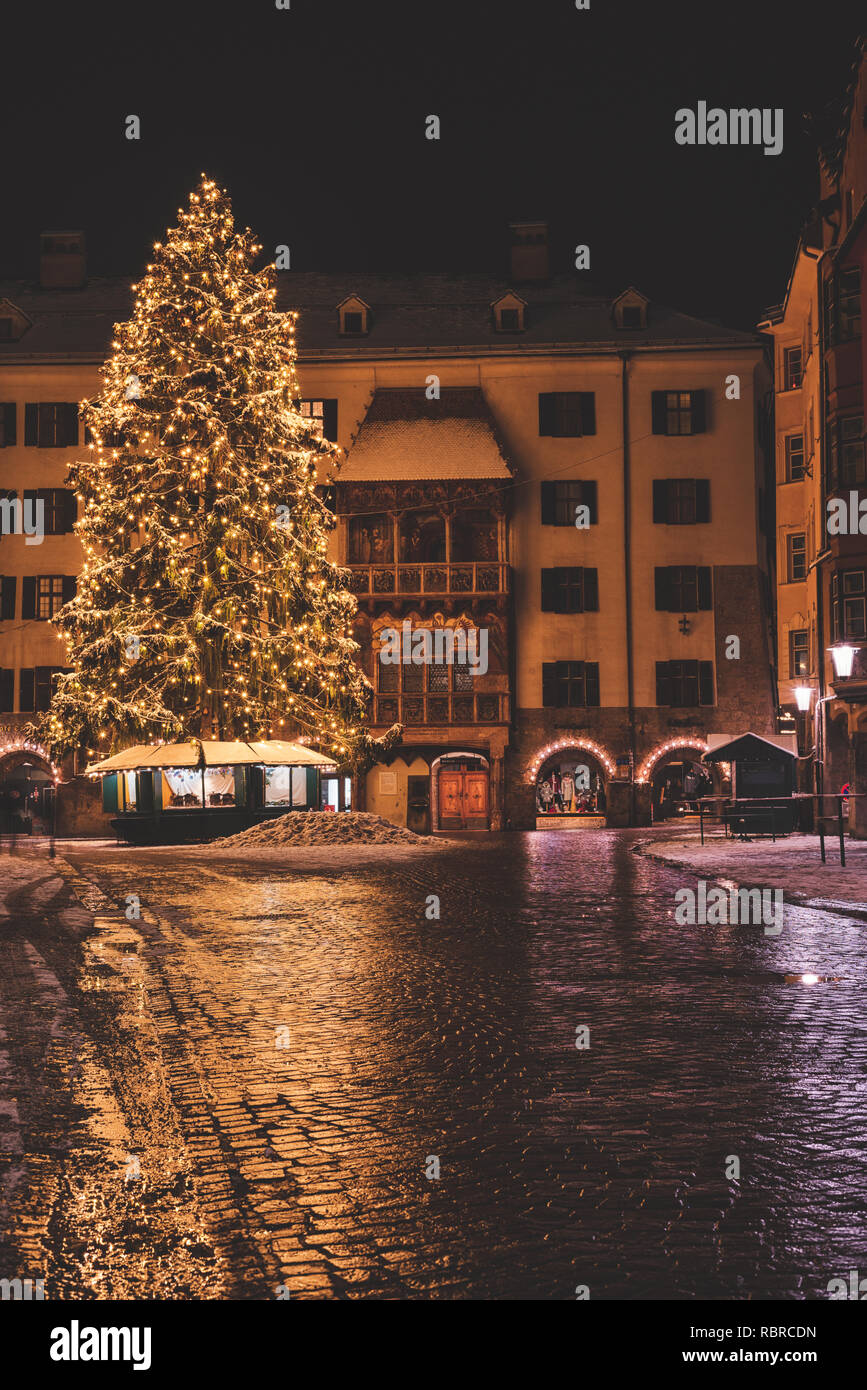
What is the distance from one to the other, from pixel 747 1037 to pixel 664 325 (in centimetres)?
4491

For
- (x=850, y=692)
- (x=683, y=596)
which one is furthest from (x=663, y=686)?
(x=850, y=692)

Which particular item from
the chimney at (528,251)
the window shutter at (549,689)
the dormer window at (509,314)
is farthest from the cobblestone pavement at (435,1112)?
the chimney at (528,251)

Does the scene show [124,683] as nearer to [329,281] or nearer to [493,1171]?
[329,281]

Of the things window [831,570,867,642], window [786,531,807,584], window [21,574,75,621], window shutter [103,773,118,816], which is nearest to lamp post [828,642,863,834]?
window [831,570,867,642]

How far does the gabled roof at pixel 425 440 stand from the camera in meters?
48.7

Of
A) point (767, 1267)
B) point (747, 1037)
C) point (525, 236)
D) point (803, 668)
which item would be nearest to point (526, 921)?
point (747, 1037)

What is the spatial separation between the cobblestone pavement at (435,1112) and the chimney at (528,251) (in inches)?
1710

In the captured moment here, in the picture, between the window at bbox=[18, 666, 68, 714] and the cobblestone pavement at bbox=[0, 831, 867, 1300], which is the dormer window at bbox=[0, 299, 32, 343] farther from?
the cobblestone pavement at bbox=[0, 831, 867, 1300]

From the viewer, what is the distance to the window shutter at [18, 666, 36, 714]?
4969cm

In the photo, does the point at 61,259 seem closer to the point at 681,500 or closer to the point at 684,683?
the point at 681,500

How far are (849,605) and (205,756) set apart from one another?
15.5m

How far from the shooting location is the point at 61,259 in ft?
183
